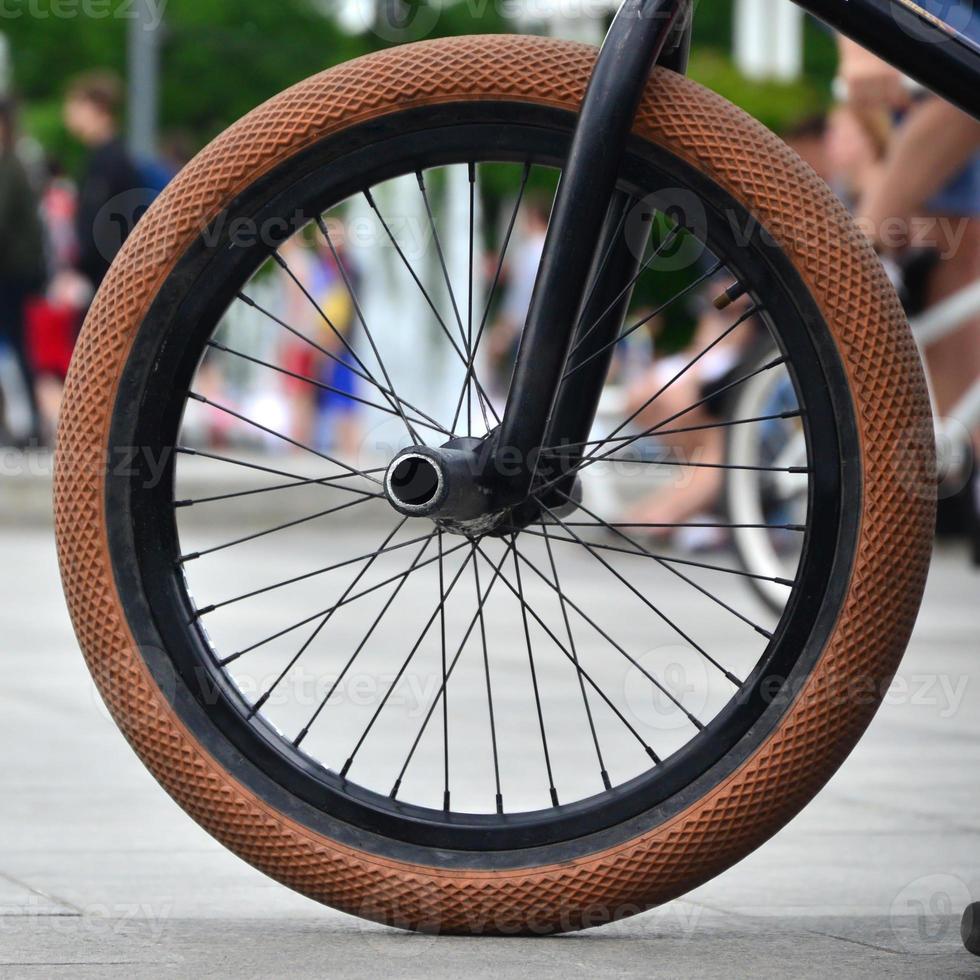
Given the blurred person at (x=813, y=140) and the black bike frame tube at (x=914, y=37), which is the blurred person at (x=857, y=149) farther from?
the black bike frame tube at (x=914, y=37)

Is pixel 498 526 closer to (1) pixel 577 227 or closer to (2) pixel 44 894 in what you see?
(1) pixel 577 227

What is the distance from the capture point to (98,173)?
1066 centimetres

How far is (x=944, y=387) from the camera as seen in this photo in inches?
255

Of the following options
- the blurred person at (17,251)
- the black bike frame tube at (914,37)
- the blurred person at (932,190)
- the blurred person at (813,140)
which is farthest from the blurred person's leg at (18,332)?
the black bike frame tube at (914,37)

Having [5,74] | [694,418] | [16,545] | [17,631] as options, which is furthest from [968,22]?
[5,74]

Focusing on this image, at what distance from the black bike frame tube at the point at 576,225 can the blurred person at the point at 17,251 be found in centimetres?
967

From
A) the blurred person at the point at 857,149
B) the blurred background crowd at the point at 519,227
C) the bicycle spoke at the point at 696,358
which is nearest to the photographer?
the bicycle spoke at the point at 696,358

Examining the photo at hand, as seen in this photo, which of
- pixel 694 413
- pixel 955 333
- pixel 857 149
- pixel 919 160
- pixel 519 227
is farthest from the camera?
pixel 519 227

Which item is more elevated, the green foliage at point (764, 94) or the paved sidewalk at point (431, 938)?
the green foliage at point (764, 94)

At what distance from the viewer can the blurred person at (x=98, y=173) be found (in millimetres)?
10625

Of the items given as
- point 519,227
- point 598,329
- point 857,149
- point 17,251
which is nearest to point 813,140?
point 857,149

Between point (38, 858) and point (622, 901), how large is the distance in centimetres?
102

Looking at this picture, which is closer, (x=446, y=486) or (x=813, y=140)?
(x=446, y=486)

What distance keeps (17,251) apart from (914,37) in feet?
32.8
